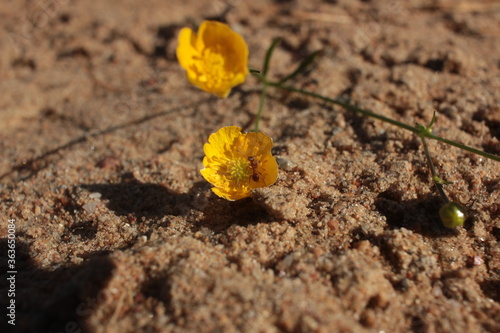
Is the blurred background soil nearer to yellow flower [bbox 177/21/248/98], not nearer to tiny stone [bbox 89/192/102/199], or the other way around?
tiny stone [bbox 89/192/102/199]

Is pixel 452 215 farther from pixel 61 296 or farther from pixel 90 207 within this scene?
pixel 90 207

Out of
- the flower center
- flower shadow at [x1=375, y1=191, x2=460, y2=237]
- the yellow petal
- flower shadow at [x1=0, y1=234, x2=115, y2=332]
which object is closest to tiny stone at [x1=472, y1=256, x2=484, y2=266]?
flower shadow at [x1=375, y1=191, x2=460, y2=237]

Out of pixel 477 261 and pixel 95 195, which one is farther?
pixel 95 195

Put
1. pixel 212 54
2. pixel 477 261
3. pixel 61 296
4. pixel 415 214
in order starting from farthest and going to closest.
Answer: pixel 212 54, pixel 415 214, pixel 477 261, pixel 61 296

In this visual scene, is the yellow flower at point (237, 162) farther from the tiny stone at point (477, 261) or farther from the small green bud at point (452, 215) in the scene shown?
the tiny stone at point (477, 261)

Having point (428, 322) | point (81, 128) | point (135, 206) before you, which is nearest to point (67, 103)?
point (81, 128)

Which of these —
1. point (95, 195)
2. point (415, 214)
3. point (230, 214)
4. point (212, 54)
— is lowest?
point (95, 195)

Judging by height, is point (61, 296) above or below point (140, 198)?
above

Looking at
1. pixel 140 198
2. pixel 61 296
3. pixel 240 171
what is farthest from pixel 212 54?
pixel 61 296

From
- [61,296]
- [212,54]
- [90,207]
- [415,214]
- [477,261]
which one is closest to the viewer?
[61,296]
